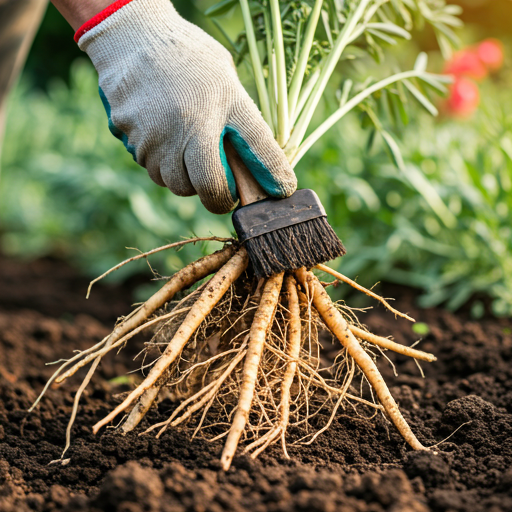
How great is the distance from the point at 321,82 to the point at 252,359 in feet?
2.83

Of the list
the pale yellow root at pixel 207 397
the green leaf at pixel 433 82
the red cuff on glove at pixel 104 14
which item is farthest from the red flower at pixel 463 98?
the pale yellow root at pixel 207 397

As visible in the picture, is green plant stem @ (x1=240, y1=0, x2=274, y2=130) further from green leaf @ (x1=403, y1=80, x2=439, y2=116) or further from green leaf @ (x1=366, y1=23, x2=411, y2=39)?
green leaf @ (x1=403, y1=80, x2=439, y2=116)

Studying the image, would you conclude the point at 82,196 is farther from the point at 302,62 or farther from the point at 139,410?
the point at 139,410

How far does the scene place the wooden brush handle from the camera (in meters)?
1.44

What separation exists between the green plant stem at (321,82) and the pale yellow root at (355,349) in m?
0.40

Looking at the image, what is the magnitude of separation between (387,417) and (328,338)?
1.06 m

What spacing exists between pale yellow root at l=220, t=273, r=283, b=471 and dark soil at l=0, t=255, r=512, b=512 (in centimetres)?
4

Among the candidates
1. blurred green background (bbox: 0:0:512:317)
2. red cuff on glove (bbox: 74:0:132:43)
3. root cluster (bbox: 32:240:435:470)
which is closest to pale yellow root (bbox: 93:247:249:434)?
root cluster (bbox: 32:240:435:470)

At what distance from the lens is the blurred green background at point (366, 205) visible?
109 inches

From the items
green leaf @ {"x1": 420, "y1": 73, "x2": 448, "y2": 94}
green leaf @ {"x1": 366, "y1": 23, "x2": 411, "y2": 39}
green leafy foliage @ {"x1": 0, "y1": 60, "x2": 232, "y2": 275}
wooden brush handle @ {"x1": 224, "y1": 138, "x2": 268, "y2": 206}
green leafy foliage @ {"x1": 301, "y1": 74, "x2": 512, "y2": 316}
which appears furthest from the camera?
green leafy foliage @ {"x1": 0, "y1": 60, "x2": 232, "y2": 275}

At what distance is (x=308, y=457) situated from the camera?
1298 mm

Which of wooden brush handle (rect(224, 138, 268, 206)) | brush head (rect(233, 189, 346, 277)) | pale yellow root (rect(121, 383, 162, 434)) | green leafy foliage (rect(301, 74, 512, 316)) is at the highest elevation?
wooden brush handle (rect(224, 138, 268, 206))

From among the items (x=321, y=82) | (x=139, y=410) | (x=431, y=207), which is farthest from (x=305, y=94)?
(x=431, y=207)

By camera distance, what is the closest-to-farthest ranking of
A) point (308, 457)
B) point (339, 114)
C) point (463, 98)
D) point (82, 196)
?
point (308, 457)
point (339, 114)
point (463, 98)
point (82, 196)
